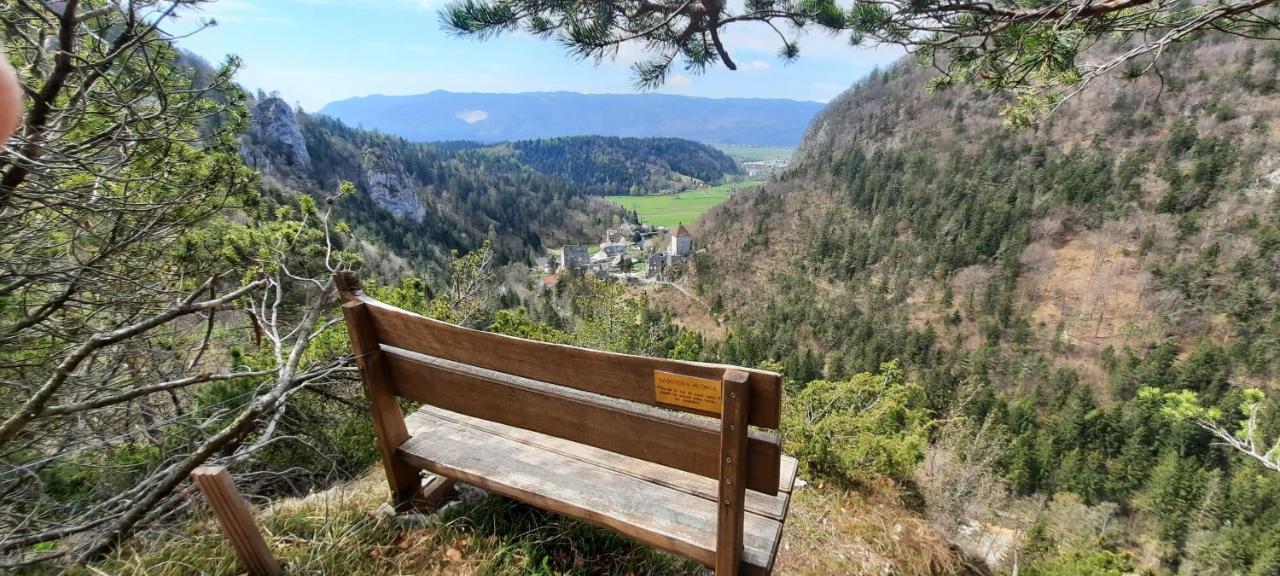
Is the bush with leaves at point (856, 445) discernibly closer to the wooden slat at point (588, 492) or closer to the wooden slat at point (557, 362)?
the wooden slat at point (588, 492)

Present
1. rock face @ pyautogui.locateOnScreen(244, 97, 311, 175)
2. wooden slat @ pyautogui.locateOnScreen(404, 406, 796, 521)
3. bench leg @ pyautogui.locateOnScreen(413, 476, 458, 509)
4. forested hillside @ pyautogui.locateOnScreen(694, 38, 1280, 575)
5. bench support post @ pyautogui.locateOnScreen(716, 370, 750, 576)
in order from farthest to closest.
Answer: rock face @ pyautogui.locateOnScreen(244, 97, 311, 175), forested hillside @ pyautogui.locateOnScreen(694, 38, 1280, 575), bench leg @ pyautogui.locateOnScreen(413, 476, 458, 509), wooden slat @ pyautogui.locateOnScreen(404, 406, 796, 521), bench support post @ pyautogui.locateOnScreen(716, 370, 750, 576)

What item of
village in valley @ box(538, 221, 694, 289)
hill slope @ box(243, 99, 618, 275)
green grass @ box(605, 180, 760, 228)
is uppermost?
hill slope @ box(243, 99, 618, 275)

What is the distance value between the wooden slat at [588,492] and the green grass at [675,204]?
77764 millimetres

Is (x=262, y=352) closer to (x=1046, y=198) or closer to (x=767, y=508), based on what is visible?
(x=767, y=508)

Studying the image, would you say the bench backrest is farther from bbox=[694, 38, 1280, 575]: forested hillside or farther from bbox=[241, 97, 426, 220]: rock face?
bbox=[241, 97, 426, 220]: rock face

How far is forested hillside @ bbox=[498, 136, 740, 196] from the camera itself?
124 metres

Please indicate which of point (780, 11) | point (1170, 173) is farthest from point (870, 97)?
point (780, 11)

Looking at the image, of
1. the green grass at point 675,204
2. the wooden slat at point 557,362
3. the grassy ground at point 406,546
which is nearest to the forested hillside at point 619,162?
the green grass at point 675,204

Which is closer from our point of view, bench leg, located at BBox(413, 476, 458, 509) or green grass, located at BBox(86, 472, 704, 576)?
green grass, located at BBox(86, 472, 704, 576)

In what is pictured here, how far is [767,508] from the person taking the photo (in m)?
1.66

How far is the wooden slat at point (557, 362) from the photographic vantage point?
1223mm

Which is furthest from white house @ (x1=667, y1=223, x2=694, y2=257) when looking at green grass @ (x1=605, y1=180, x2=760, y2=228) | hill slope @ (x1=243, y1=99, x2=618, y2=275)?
green grass @ (x1=605, y1=180, x2=760, y2=228)

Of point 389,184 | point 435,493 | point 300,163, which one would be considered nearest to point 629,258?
point 389,184

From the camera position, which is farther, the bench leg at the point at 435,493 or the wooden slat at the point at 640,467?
the bench leg at the point at 435,493
